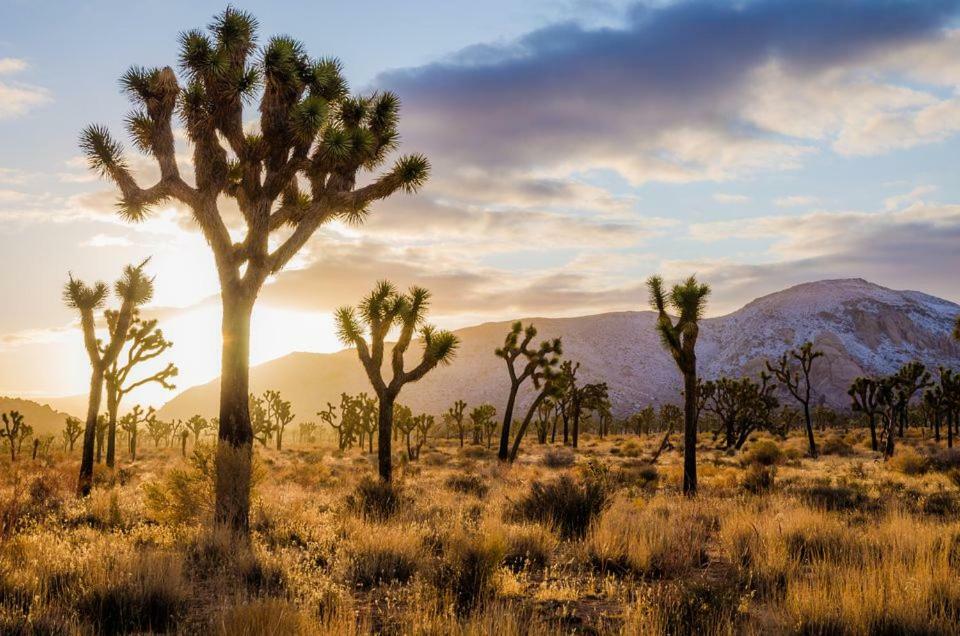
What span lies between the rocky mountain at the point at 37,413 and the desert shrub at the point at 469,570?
187m

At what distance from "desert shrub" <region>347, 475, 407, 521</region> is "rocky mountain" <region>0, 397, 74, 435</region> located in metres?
181

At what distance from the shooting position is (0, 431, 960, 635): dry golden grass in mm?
5059

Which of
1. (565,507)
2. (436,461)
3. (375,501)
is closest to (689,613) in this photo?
(565,507)

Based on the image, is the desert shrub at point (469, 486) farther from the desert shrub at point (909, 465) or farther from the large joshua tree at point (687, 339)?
the desert shrub at point (909, 465)

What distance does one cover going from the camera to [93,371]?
59.1 ft

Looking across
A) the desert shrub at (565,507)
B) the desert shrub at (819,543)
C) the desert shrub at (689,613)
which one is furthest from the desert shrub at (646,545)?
the desert shrub at (689,613)

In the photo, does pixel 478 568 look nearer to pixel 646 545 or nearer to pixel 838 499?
pixel 646 545

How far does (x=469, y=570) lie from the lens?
6473 millimetres

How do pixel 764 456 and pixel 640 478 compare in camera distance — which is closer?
pixel 640 478

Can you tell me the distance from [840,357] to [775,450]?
548 feet

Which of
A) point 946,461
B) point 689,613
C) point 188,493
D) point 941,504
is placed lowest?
point 946,461

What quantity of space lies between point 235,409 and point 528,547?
604 centimetres

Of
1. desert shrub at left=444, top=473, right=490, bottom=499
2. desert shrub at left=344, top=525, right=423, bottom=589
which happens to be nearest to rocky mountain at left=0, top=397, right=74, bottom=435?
desert shrub at left=444, top=473, right=490, bottom=499

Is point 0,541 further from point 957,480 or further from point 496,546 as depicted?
point 957,480
